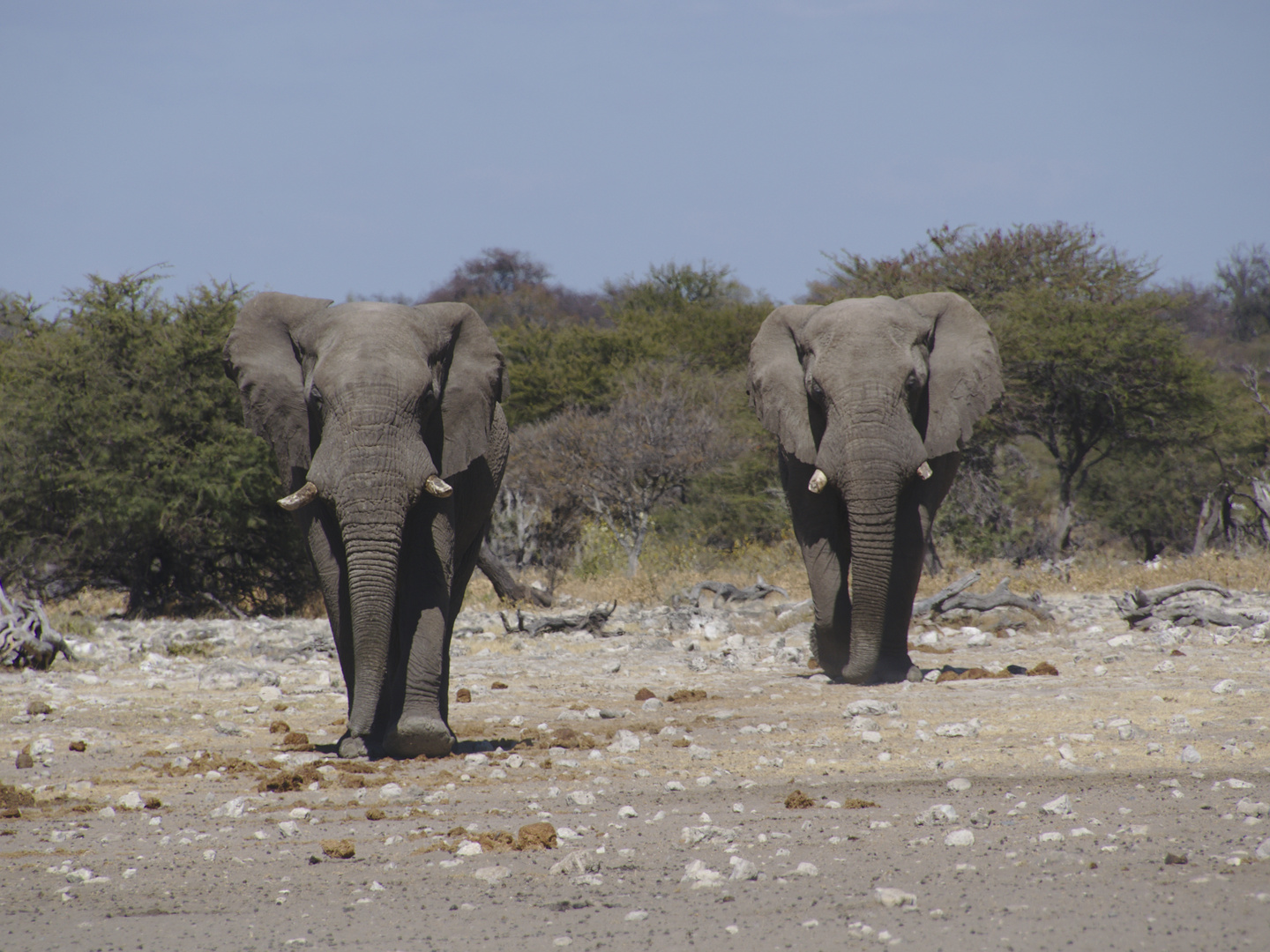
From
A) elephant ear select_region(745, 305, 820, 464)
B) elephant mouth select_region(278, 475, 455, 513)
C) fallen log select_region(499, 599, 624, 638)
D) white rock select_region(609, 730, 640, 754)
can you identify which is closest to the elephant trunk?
elephant ear select_region(745, 305, 820, 464)

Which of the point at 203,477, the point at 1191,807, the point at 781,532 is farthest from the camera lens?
the point at 781,532

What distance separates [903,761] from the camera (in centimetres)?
684

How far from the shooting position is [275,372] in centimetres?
745

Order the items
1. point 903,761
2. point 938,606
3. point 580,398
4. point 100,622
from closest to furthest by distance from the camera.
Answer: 1. point 903,761
2. point 938,606
3. point 100,622
4. point 580,398

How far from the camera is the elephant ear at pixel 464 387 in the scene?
7.36 metres

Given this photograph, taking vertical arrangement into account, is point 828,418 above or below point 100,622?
above

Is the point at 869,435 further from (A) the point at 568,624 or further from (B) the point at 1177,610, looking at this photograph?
(A) the point at 568,624

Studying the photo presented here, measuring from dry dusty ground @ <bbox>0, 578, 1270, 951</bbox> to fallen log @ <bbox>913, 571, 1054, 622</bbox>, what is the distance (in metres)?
2.65

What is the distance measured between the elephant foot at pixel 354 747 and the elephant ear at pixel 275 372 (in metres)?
1.48

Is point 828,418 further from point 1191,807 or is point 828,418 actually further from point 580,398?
point 580,398

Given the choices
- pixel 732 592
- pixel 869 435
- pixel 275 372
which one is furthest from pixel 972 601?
pixel 275 372

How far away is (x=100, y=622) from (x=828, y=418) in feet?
35.4

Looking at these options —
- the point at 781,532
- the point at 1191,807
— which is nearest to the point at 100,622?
the point at 781,532

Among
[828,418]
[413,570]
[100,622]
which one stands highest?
[828,418]
